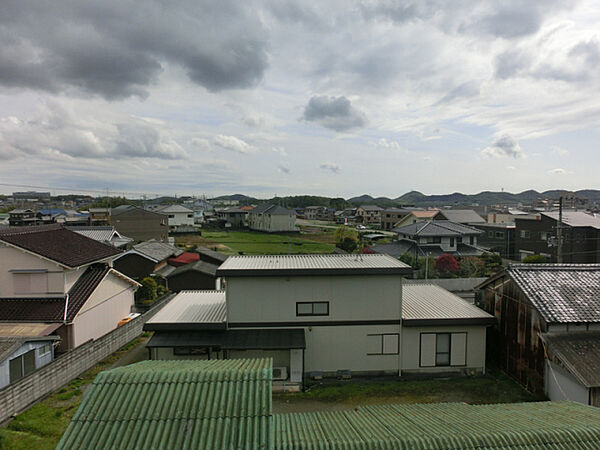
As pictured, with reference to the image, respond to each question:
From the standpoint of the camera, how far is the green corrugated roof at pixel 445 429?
5.05 m

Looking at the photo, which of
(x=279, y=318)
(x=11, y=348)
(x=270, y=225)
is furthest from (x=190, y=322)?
(x=270, y=225)

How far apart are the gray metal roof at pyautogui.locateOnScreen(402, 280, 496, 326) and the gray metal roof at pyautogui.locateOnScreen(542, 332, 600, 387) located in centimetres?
254

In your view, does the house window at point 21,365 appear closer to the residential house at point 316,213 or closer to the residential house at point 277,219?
the residential house at point 277,219

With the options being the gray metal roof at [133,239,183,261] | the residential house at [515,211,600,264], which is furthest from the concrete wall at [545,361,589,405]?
the gray metal roof at [133,239,183,261]

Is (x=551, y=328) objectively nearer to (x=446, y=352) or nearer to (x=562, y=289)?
(x=562, y=289)

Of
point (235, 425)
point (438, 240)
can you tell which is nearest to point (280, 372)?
point (235, 425)

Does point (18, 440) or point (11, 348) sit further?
point (11, 348)

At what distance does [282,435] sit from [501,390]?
10.2 meters

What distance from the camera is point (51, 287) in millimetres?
15711

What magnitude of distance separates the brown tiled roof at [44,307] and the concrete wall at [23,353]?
1659 millimetres

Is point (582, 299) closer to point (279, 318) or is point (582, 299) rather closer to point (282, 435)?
point (279, 318)

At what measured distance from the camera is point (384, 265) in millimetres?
13906

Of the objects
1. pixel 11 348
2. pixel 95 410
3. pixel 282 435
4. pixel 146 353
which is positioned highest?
pixel 95 410

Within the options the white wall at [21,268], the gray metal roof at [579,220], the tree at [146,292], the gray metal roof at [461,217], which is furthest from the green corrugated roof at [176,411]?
the gray metal roof at [461,217]
